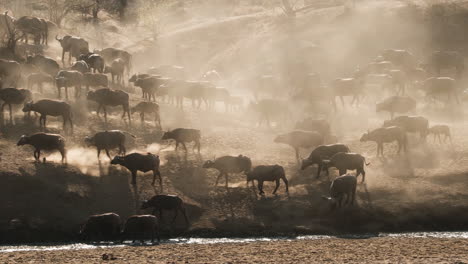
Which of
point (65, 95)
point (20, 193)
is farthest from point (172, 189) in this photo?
point (65, 95)

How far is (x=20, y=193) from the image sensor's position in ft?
101

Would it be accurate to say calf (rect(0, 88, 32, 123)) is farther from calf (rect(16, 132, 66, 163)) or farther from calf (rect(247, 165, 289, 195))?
calf (rect(247, 165, 289, 195))

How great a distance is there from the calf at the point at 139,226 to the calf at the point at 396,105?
68.1 feet

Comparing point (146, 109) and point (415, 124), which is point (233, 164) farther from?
point (415, 124)

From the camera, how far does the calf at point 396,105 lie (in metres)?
44.2

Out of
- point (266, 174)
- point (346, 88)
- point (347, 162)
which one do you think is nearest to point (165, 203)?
point (266, 174)

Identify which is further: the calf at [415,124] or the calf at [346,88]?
the calf at [346,88]

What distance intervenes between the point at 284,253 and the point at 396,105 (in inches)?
818

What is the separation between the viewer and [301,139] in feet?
124

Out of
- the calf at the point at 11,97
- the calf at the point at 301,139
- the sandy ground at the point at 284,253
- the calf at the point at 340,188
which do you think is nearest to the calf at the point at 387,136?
the calf at the point at 301,139

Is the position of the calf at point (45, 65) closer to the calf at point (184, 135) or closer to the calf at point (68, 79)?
the calf at point (68, 79)

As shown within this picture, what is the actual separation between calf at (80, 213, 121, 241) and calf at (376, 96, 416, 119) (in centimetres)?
2173

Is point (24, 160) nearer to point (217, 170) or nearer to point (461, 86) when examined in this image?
point (217, 170)

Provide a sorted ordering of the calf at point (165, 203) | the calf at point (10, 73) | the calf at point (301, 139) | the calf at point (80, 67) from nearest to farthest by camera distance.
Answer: the calf at point (165, 203), the calf at point (301, 139), the calf at point (10, 73), the calf at point (80, 67)
